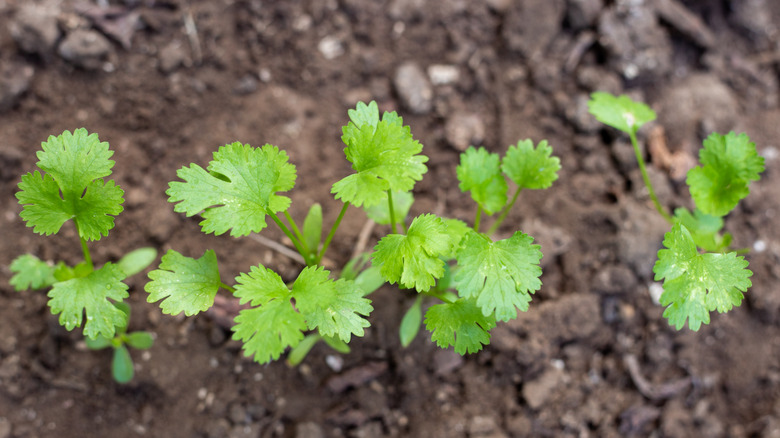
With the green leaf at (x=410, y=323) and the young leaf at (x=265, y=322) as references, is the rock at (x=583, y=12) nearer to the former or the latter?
the green leaf at (x=410, y=323)

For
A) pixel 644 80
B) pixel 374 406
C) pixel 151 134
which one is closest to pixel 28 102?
pixel 151 134

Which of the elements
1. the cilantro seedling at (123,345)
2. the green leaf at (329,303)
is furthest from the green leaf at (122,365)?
the green leaf at (329,303)

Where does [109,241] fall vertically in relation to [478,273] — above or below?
below

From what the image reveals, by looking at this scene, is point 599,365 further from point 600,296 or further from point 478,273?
point 478,273

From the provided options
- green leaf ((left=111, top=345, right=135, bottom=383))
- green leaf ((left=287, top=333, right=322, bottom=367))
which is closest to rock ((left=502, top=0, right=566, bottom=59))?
green leaf ((left=287, top=333, right=322, bottom=367))

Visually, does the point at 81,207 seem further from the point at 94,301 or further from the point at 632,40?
the point at 632,40

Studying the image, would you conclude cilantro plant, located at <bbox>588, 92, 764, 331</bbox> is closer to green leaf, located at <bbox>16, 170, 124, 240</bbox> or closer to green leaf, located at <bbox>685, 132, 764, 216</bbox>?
green leaf, located at <bbox>685, 132, 764, 216</bbox>

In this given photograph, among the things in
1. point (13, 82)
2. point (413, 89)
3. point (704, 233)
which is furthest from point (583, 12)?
point (13, 82)
